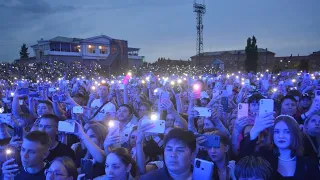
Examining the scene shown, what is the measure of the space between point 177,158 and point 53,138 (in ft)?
8.23

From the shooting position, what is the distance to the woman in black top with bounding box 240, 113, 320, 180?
10.8ft

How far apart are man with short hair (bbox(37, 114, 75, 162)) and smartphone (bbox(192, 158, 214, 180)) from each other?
229cm

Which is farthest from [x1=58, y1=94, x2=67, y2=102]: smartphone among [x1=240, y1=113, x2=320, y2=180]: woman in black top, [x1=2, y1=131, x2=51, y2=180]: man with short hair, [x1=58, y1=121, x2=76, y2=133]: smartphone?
[x1=240, y1=113, x2=320, y2=180]: woman in black top

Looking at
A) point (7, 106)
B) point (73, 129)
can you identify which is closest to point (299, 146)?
point (73, 129)

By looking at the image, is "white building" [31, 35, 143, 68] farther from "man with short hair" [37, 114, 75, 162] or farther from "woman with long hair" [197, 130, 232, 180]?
"woman with long hair" [197, 130, 232, 180]

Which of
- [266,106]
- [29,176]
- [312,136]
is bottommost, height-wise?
[29,176]

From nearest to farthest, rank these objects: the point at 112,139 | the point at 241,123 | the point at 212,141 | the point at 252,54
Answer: the point at 212,141
the point at 112,139
the point at 241,123
the point at 252,54

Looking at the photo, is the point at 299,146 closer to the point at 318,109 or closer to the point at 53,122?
the point at 318,109

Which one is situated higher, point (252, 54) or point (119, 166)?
point (252, 54)

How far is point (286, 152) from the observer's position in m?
3.40

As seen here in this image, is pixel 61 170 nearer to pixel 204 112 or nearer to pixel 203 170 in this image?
pixel 203 170

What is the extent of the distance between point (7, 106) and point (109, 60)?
81.4ft

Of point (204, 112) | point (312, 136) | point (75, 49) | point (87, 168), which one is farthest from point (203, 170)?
point (75, 49)

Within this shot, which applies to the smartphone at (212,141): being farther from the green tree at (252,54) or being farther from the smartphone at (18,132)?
the green tree at (252,54)
